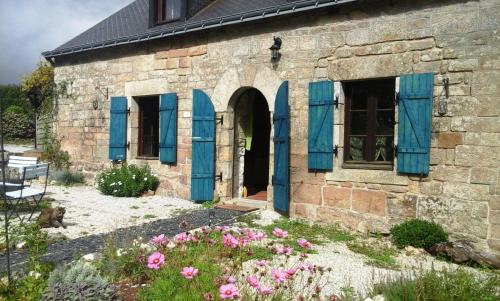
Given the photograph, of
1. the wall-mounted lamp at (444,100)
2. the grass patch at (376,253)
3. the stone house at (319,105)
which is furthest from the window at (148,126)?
A: the wall-mounted lamp at (444,100)

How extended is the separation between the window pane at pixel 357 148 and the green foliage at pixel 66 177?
6.90 metres

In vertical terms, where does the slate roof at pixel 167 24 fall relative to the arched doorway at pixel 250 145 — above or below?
above

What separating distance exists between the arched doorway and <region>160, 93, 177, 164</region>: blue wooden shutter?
1267 mm

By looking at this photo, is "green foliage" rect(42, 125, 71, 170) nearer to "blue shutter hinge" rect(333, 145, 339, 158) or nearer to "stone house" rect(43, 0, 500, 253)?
"stone house" rect(43, 0, 500, 253)

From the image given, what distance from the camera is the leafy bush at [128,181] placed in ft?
28.3

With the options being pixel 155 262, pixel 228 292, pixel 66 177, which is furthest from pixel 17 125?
pixel 228 292

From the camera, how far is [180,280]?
3.10 m

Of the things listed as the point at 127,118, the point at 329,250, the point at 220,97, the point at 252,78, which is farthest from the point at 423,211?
the point at 127,118

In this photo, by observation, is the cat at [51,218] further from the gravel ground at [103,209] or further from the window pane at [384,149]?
the window pane at [384,149]

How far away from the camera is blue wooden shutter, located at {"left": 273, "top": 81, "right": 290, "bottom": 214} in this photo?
21.8 ft

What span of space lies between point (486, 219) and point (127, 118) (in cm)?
717

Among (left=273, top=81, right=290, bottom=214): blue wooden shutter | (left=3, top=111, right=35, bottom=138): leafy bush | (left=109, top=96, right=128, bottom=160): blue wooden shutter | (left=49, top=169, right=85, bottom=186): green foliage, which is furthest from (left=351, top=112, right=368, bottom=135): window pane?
(left=3, top=111, right=35, bottom=138): leafy bush

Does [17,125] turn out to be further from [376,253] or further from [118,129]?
[376,253]

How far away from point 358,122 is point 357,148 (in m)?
0.40
